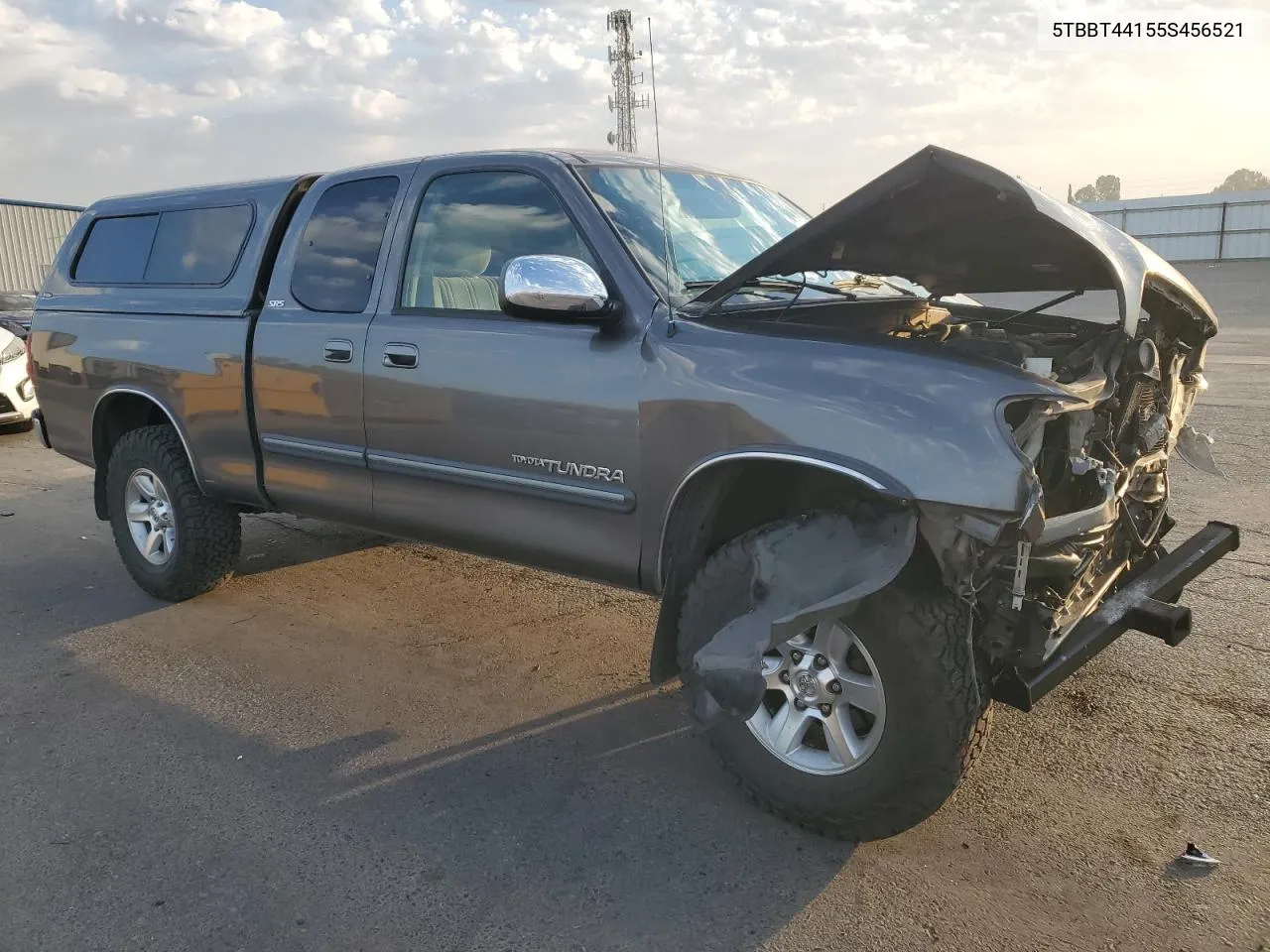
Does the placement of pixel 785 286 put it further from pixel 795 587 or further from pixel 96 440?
pixel 96 440

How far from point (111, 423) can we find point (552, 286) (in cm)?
341

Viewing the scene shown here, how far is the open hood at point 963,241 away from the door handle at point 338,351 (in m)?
1.53

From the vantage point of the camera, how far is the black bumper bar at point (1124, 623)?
2736mm

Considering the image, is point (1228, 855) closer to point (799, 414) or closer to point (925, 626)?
point (925, 626)

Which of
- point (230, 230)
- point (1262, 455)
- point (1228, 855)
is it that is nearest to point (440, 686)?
point (230, 230)

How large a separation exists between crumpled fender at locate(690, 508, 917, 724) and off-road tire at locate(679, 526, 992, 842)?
12 centimetres

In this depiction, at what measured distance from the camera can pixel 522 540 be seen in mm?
3607

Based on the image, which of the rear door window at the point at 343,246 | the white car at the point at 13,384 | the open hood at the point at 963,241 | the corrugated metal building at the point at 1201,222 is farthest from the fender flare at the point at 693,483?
the corrugated metal building at the point at 1201,222

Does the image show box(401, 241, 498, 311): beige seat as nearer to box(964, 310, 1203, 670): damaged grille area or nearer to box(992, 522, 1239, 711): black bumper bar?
box(964, 310, 1203, 670): damaged grille area

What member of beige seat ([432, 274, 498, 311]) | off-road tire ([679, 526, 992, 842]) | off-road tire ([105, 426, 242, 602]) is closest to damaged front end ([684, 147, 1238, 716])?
off-road tire ([679, 526, 992, 842])

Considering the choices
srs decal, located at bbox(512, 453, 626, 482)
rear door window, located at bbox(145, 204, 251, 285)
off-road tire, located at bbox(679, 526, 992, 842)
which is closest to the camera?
off-road tire, located at bbox(679, 526, 992, 842)

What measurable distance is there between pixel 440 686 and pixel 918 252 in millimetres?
2445

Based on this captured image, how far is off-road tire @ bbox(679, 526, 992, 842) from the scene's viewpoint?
2.70 meters

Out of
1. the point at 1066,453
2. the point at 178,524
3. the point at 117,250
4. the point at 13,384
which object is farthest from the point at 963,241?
the point at 13,384
